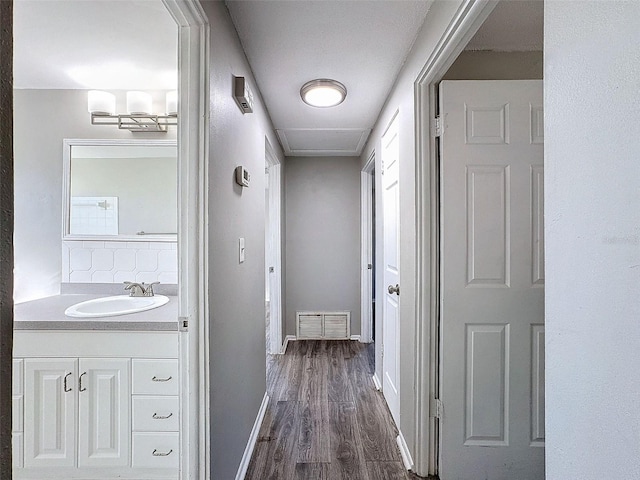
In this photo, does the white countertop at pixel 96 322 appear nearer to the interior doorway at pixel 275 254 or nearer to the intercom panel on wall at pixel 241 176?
the intercom panel on wall at pixel 241 176

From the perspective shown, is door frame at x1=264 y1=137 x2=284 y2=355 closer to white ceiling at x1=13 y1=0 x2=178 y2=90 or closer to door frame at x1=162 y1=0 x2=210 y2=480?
white ceiling at x1=13 y1=0 x2=178 y2=90

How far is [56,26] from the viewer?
147 centimetres

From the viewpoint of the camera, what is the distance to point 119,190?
2.05m

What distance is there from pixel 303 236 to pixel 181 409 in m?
2.78

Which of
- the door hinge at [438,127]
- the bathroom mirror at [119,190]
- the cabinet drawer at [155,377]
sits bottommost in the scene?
the cabinet drawer at [155,377]

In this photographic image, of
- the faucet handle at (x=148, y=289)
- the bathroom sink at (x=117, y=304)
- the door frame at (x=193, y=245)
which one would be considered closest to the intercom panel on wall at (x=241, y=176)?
the door frame at (x=193, y=245)

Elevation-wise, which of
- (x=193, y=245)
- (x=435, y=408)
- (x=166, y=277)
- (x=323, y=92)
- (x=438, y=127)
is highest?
(x=323, y=92)

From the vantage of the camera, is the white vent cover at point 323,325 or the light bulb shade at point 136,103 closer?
the light bulb shade at point 136,103

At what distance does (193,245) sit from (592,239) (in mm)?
1092

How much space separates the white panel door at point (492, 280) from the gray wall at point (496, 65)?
22 cm

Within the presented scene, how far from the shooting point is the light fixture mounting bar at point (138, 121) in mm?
2004

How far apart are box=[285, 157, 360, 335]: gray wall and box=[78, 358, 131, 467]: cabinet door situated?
2.40 metres

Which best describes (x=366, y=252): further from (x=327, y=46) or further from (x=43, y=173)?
(x=43, y=173)

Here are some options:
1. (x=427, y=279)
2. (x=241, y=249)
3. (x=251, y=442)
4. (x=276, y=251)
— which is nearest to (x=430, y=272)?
(x=427, y=279)
